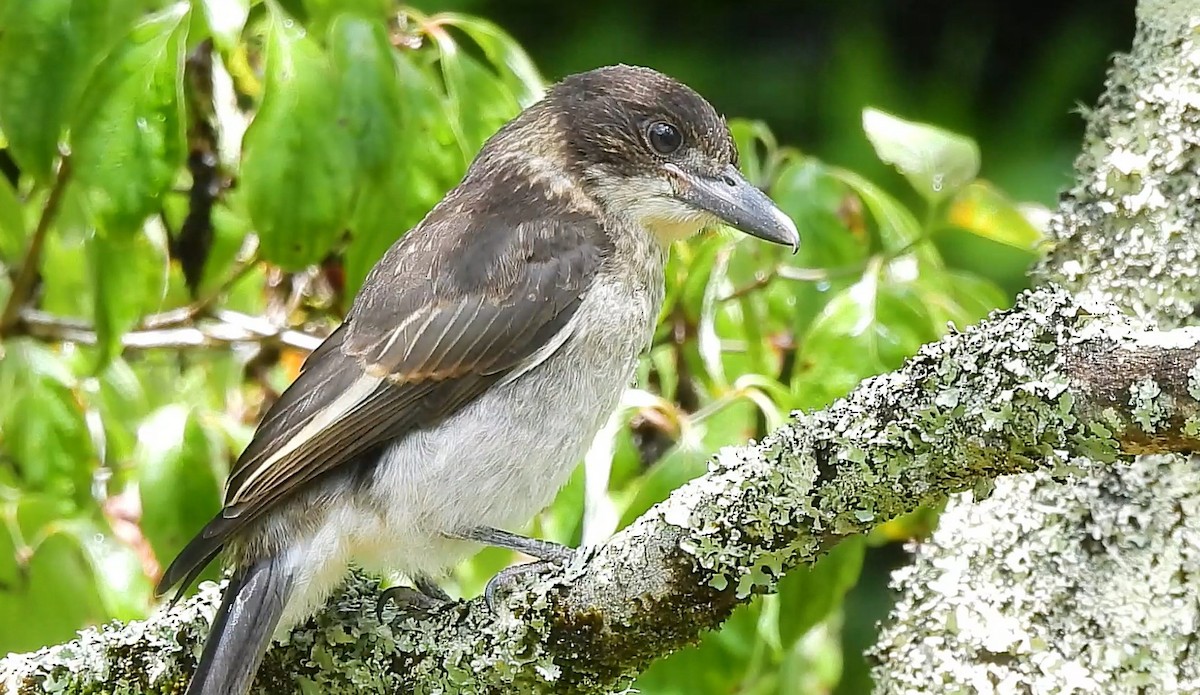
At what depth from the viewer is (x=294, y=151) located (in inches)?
70.8

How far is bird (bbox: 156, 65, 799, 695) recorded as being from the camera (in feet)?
6.10

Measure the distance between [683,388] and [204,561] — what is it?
0.88m

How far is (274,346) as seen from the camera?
2.45 m

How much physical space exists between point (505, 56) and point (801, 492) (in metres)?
0.99

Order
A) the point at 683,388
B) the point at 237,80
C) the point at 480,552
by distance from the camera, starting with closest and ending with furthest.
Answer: the point at 480,552, the point at 237,80, the point at 683,388

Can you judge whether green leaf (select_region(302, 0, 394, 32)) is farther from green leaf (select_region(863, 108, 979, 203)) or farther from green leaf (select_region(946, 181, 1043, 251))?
green leaf (select_region(946, 181, 1043, 251))

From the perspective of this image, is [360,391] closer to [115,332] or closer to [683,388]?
[115,332]

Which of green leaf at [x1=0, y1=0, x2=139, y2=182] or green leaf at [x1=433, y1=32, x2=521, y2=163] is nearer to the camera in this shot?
green leaf at [x1=0, y1=0, x2=139, y2=182]

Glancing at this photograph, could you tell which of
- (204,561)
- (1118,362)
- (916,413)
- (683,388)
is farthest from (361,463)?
(1118,362)

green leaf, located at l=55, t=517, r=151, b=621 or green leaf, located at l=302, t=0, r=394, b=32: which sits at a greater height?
green leaf, located at l=302, t=0, r=394, b=32

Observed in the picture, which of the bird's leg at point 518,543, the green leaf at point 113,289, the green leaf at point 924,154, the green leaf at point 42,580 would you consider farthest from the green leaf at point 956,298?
the green leaf at point 42,580

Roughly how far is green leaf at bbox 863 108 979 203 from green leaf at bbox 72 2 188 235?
847 millimetres

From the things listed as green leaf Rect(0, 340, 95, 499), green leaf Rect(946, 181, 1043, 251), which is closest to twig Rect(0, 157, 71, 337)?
green leaf Rect(0, 340, 95, 499)

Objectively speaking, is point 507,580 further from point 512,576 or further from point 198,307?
point 198,307
